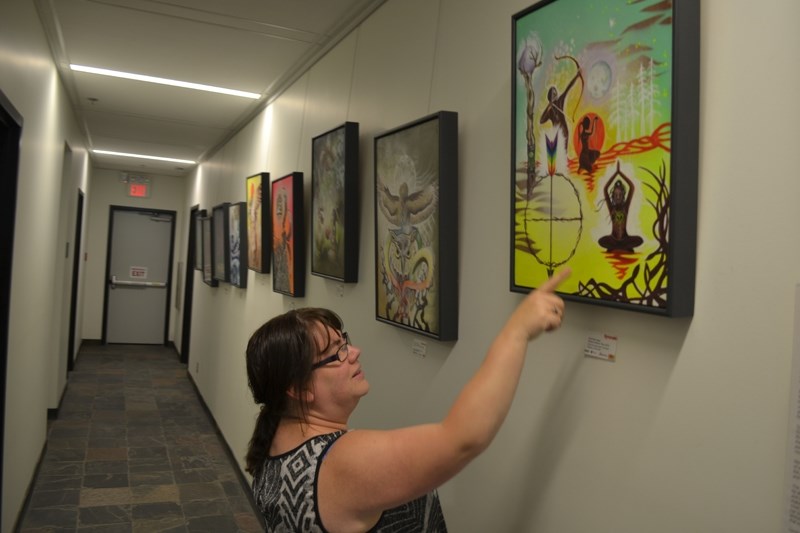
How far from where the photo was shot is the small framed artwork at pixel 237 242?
4887 mm

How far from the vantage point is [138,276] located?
1073cm

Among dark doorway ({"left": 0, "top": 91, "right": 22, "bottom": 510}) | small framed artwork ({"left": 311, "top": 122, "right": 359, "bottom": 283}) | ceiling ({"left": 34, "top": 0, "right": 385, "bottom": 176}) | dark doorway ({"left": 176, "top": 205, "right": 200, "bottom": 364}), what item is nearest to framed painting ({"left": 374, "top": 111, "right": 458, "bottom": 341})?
small framed artwork ({"left": 311, "top": 122, "right": 359, "bottom": 283})

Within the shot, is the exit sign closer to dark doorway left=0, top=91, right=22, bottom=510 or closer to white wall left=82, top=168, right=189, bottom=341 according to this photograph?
white wall left=82, top=168, right=189, bottom=341

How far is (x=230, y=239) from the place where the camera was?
539 cm

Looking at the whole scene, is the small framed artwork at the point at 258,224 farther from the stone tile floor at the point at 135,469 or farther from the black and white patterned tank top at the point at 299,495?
the black and white patterned tank top at the point at 299,495

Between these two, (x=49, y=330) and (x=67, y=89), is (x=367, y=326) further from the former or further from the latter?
(x=67, y=89)

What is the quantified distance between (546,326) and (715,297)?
31cm

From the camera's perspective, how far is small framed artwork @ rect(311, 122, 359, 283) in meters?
2.71

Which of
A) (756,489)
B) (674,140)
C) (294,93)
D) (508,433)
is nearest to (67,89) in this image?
(294,93)

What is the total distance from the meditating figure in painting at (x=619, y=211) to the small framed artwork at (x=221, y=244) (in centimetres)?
467

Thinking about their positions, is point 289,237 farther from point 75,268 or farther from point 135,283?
point 135,283

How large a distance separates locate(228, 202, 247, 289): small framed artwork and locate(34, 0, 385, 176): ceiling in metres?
0.88

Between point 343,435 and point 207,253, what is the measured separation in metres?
6.01

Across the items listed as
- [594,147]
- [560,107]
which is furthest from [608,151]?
[560,107]
